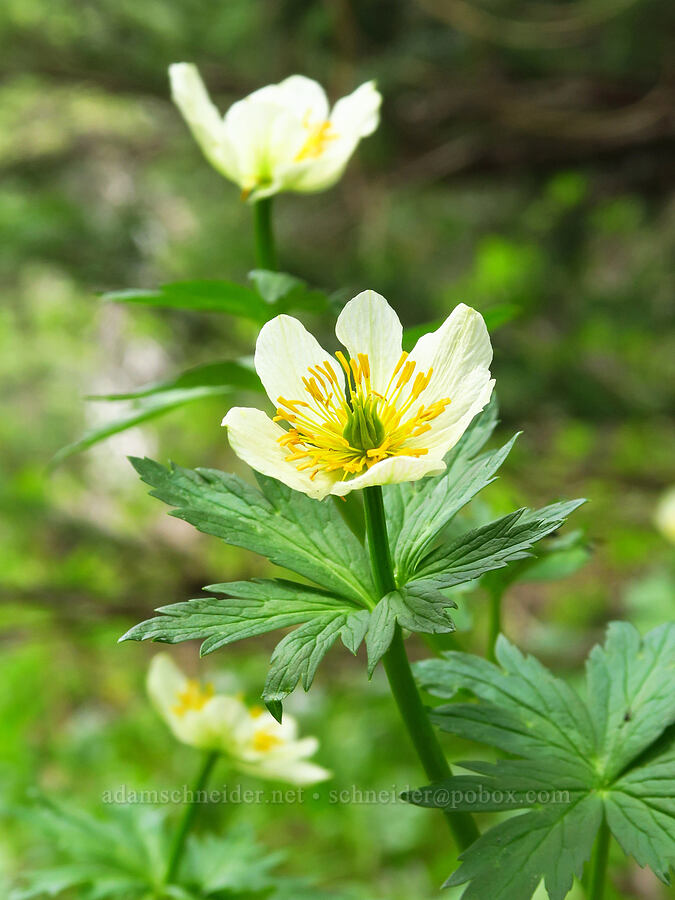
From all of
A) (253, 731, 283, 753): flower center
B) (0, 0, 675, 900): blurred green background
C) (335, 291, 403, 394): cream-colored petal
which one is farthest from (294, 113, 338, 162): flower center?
(0, 0, 675, 900): blurred green background

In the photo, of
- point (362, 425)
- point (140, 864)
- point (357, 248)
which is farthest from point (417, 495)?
point (357, 248)

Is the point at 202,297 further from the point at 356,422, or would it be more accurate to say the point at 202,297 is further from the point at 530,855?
the point at 530,855

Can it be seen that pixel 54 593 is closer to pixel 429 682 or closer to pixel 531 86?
pixel 429 682

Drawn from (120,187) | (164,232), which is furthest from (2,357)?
(164,232)

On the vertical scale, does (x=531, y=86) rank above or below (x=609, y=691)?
above

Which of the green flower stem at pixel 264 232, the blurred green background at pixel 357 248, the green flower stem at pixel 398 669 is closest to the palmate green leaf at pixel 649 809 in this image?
the green flower stem at pixel 398 669

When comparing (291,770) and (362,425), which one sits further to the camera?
(291,770)
